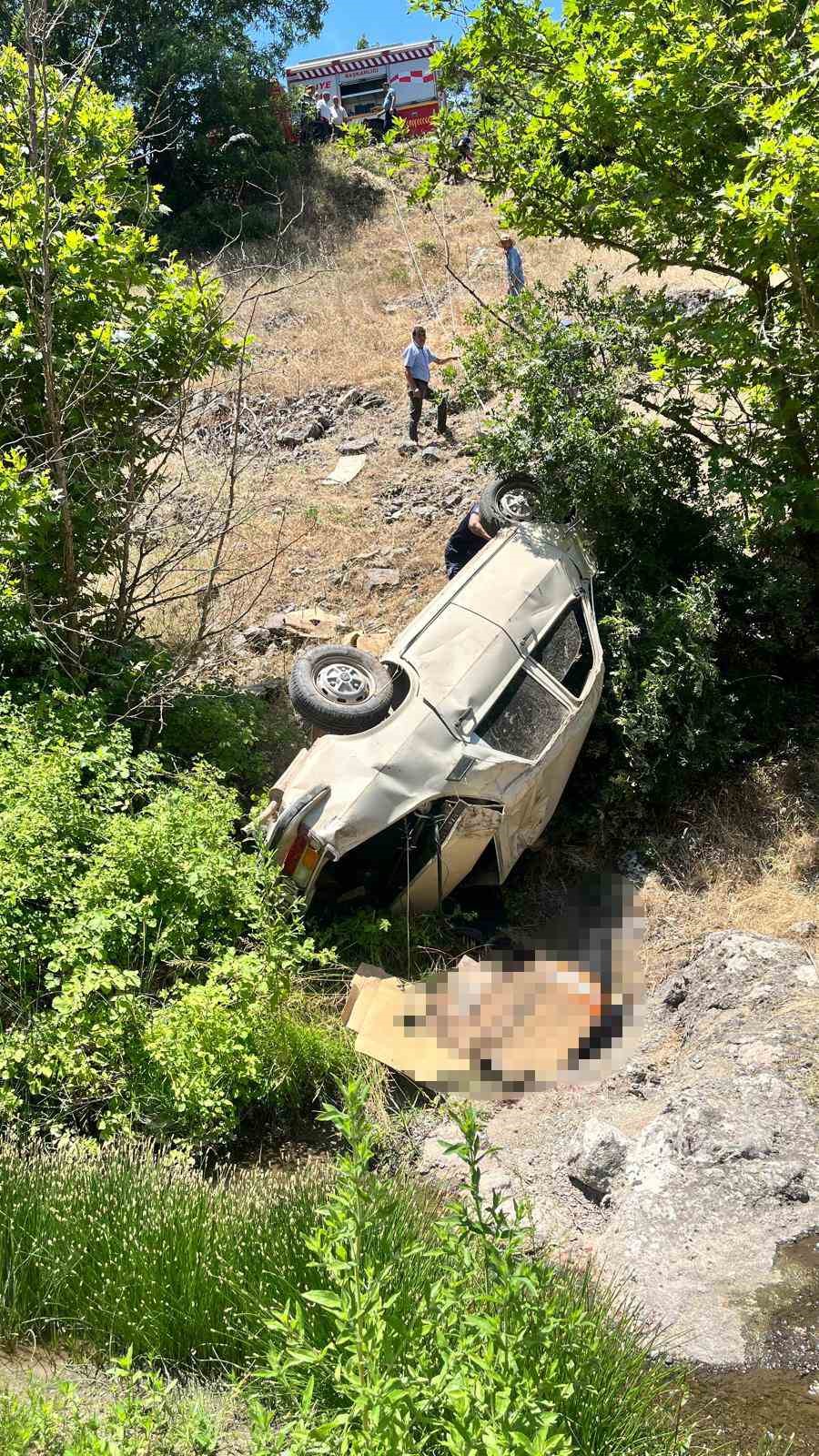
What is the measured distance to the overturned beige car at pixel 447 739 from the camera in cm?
707

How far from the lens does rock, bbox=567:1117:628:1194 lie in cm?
577

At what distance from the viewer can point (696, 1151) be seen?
5.63 meters

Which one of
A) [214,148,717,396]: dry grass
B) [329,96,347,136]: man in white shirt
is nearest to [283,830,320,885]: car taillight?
[214,148,717,396]: dry grass

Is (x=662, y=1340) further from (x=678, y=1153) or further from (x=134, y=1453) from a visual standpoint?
(x=134, y=1453)

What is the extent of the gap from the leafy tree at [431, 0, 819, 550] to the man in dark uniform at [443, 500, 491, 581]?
1.86m

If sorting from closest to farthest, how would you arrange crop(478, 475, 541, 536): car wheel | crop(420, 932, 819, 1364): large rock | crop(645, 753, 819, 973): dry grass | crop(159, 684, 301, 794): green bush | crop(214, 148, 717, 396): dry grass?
crop(420, 932, 819, 1364): large rock
crop(645, 753, 819, 973): dry grass
crop(159, 684, 301, 794): green bush
crop(478, 475, 541, 536): car wheel
crop(214, 148, 717, 396): dry grass

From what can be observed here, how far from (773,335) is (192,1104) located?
6618mm

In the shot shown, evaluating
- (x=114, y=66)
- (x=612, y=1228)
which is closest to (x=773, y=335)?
(x=612, y=1228)

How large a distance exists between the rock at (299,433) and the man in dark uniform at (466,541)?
6399mm

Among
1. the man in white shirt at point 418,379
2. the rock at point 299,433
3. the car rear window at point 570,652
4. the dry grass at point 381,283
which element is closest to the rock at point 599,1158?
the car rear window at point 570,652

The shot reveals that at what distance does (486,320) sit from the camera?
1038cm

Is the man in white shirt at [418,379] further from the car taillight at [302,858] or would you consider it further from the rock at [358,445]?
the car taillight at [302,858]

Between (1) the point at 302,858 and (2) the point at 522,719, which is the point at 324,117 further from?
(1) the point at 302,858

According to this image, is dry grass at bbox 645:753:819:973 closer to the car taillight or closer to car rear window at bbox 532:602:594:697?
car rear window at bbox 532:602:594:697
